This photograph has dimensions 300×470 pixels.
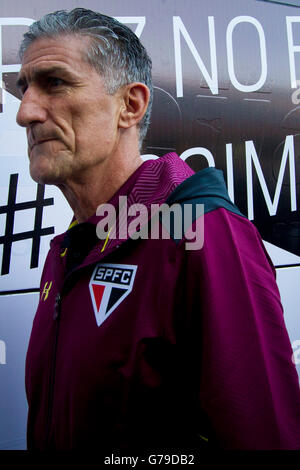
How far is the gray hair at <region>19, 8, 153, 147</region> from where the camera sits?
1.05 m

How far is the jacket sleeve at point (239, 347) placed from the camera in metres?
0.73

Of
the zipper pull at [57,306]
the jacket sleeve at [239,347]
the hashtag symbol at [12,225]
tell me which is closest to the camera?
the jacket sleeve at [239,347]

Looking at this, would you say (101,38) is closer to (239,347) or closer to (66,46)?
(66,46)

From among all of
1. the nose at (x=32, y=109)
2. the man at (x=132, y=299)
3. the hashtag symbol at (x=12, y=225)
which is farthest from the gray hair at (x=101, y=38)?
the hashtag symbol at (x=12, y=225)

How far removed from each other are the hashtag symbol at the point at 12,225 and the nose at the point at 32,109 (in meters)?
0.57

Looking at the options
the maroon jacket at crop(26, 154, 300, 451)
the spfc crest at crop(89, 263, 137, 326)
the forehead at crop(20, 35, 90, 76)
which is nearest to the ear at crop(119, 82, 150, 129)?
the forehead at crop(20, 35, 90, 76)

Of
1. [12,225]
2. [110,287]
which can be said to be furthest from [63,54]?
[12,225]

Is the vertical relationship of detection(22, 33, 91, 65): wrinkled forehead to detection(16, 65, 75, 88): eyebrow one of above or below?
above

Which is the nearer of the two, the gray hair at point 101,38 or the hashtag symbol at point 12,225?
the gray hair at point 101,38

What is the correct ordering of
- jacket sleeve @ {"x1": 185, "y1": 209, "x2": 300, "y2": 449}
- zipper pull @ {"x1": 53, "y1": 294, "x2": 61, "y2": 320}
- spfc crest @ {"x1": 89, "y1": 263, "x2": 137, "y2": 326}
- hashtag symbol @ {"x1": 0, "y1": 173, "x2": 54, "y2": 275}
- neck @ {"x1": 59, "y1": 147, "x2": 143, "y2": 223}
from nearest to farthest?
jacket sleeve @ {"x1": 185, "y1": 209, "x2": 300, "y2": 449}
spfc crest @ {"x1": 89, "y1": 263, "x2": 137, "y2": 326}
zipper pull @ {"x1": 53, "y1": 294, "x2": 61, "y2": 320}
neck @ {"x1": 59, "y1": 147, "x2": 143, "y2": 223}
hashtag symbol @ {"x1": 0, "y1": 173, "x2": 54, "y2": 275}

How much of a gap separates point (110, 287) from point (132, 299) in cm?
6

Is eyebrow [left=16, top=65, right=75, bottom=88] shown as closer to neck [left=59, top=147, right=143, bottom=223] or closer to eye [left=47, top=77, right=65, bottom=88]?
eye [left=47, top=77, right=65, bottom=88]

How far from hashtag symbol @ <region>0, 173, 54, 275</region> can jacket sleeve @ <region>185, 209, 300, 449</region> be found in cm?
94

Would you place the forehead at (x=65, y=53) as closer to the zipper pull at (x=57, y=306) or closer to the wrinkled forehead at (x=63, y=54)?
the wrinkled forehead at (x=63, y=54)
